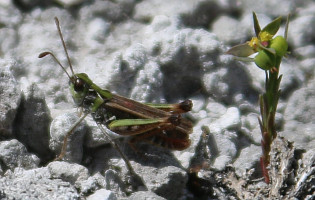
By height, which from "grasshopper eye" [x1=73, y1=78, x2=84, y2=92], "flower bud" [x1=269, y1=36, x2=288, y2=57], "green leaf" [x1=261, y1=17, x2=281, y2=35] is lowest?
A: "grasshopper eye" [x1=73, y1=78, x2=84, y2=92]

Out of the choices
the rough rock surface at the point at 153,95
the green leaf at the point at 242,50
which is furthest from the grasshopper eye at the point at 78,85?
the green leaf at the point at 242,50

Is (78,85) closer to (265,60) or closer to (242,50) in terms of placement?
(242,50)

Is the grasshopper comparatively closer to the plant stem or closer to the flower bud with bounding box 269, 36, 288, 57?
the plant stem

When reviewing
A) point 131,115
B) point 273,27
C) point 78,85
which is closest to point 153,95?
A: point 131,115

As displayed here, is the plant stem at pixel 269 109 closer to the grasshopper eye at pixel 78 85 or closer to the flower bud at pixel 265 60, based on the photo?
the flower bud at pixel 265 60

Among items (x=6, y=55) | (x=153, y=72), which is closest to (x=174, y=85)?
(x=153, y=72)

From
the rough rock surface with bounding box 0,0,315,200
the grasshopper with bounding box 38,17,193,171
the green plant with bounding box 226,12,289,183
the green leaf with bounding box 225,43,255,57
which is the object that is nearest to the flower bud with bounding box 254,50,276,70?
the green plant with bounding box 226,12,289,183

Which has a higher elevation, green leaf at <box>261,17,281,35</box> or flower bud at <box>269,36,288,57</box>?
green leaf at <box>261,17,281,35</box>

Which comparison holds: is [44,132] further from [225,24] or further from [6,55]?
[225,24]
